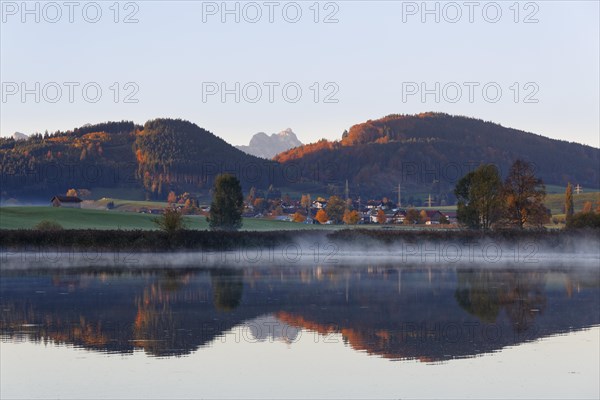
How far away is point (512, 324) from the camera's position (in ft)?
103

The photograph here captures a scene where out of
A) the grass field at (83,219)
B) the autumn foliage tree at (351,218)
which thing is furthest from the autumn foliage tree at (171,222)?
the autumn foliage tree at (351,218)

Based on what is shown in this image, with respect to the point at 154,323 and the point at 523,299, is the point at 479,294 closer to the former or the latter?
the point at 523,299

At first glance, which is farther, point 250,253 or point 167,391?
point 250,253

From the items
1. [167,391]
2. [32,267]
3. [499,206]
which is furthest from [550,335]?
[499,206]

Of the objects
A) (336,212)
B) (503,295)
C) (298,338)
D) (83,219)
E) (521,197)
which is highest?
(521,197)

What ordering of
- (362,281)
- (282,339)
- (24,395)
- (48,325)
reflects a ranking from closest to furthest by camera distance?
(24,395) → (282,339) → (48,325) → (362,281)

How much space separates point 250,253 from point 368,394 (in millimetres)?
55927

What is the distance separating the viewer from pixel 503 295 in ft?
135

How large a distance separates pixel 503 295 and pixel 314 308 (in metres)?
9.74

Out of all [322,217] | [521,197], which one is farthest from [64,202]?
[521,197]

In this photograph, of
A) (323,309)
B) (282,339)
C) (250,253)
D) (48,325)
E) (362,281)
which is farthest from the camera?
(250,253)

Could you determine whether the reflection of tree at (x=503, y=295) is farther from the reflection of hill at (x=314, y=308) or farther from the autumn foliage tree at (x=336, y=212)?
the autumn foliage tree at (x=336, y=212)

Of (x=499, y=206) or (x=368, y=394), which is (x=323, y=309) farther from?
(x=499, y=206)

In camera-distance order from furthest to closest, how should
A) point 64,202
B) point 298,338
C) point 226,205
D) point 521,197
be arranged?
1. point 64,202
2. point 226,205
3. point 521,197
4. point 298,338
